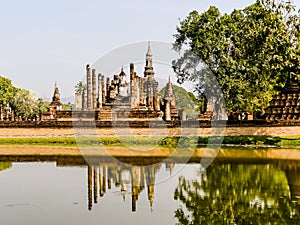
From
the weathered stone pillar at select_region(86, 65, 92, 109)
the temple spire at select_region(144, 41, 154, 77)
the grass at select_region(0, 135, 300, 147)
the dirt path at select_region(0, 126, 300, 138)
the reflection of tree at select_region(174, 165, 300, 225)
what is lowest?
the reflection of tree at select_region(174, 165, 300, 225)

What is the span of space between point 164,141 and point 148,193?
67.7ft

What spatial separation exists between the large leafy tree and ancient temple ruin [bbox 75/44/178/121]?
463 cm

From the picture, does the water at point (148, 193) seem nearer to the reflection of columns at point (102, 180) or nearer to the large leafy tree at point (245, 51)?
the reflection of columns at point (102, 180)

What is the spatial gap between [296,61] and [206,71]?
10.2 m

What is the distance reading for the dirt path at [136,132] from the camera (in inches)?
1513

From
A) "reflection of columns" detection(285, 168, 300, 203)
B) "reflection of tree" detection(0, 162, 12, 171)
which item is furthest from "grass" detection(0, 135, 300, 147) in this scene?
"reflection of columns" detection(285, 168, 300, 203)

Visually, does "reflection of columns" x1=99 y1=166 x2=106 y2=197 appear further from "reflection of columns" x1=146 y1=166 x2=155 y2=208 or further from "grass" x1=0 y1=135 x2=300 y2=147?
"grass" x1=0 y1=135 x2=300 y2=147

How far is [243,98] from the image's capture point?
40.8m

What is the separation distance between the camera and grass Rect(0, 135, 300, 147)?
3638 cm

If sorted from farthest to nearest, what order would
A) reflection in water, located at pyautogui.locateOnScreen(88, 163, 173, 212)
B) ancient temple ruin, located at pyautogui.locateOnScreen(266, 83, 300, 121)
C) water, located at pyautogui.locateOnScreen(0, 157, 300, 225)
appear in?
ancient temple ruin, located at pyautogui.locateOnScreen(266, 83, 300, 121) → reflection in water, located at pyautogui.locateOnScreen(88, 163, 173, 212) → water, located at pyautogui.locateOnScreen(0, 157, 300, 225)

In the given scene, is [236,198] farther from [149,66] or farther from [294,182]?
[149,66]

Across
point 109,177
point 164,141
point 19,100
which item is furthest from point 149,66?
point 19,100

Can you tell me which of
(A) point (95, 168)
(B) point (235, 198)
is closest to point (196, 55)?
(A) point (95, 168)

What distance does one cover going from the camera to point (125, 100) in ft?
175
